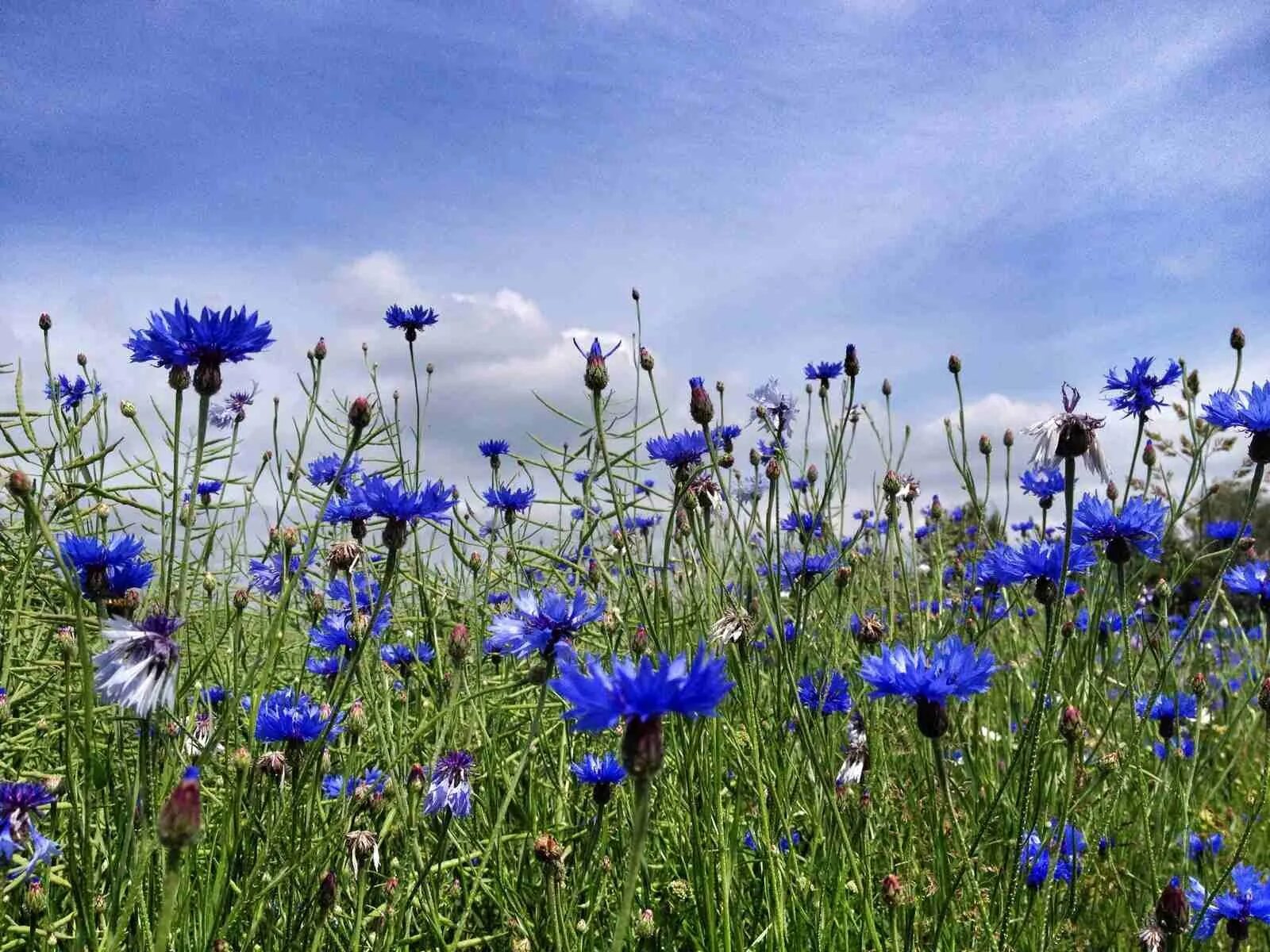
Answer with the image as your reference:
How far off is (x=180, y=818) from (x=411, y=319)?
113 inches

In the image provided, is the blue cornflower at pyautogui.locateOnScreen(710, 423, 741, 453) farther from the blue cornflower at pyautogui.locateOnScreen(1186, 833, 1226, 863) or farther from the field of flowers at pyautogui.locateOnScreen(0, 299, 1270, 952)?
the blue cornflower at pyautogui.locateOnScreen(1186, 833, 1226, 863)

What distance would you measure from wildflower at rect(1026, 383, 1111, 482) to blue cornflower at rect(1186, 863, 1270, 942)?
89cm

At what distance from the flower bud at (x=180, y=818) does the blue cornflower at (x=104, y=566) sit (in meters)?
0.96

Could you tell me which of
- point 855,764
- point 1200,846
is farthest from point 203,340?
point 1200,846

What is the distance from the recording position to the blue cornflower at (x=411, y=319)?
3.62 metres

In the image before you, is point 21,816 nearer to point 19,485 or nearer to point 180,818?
point 19,485

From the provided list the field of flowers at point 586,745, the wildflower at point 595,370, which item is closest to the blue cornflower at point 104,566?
the field of flowers at point 586,745

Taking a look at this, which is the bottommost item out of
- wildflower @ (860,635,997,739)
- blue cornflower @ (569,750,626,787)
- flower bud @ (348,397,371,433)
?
blue cornflower @ (569,750,626,787)

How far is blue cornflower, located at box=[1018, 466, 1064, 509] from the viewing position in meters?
3.17

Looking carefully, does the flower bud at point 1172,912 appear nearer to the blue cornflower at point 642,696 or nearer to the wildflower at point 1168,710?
the wildflower at point 1168,710

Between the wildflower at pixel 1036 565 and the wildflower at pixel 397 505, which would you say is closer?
the wildflower at pixel 397 505

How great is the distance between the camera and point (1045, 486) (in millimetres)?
3365

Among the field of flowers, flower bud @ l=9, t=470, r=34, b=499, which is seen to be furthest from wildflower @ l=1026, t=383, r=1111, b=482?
flower bud @ l=9, t=470, r=34, b=499

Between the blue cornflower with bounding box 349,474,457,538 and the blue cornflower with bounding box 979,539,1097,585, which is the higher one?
the blue cornflower with bounding box 349,474,457,538
